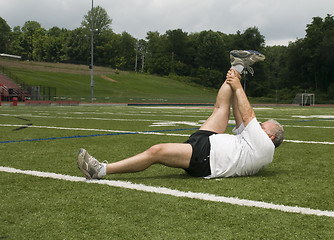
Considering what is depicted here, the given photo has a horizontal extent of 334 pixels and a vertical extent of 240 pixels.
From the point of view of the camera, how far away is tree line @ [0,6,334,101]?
84875 millimetres

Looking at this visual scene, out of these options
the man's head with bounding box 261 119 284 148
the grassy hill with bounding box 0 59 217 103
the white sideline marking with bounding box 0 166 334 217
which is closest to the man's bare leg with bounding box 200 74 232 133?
the man's head with bounding box 261 119 284 148

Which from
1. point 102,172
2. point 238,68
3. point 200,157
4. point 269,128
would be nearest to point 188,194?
point 200,157

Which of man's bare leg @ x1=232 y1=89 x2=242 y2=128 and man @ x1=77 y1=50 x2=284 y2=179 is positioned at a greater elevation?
man's bare leg @ x1=232 y1=89 x2=242 y2=128

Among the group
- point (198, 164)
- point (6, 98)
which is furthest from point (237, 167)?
point (6, 98)

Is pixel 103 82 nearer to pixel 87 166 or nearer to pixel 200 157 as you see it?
pixel 87 166

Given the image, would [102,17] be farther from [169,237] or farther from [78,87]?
[169,237]

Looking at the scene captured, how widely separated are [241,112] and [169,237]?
2264 millimetres

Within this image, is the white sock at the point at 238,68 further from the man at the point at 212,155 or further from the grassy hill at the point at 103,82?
the grassy hill at the point at 103,82

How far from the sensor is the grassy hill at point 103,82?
68.6 meters

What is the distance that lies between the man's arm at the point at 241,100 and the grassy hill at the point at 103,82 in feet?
197

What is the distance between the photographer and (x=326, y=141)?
7.79 metres

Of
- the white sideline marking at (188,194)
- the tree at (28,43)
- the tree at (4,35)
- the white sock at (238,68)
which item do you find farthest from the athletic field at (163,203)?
the tree at (28,43)

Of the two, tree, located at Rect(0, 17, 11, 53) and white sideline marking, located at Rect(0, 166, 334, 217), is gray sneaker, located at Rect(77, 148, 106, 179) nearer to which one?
white sideline marking, located at Rect(0, 166, 334, 217)

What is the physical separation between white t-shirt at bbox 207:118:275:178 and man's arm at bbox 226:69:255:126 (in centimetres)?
11
